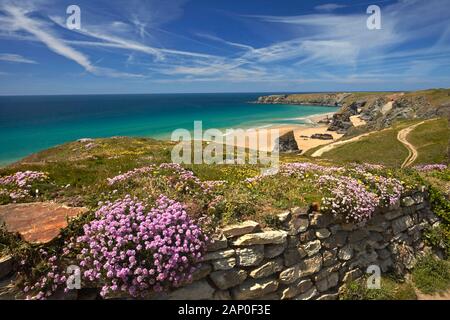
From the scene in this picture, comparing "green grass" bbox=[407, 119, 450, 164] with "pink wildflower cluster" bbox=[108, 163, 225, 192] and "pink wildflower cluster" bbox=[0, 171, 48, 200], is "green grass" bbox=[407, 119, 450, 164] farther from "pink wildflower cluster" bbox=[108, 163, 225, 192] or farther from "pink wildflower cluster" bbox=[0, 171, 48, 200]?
"pink wildflower cluster" bbox=[0, 171, 48, 200]

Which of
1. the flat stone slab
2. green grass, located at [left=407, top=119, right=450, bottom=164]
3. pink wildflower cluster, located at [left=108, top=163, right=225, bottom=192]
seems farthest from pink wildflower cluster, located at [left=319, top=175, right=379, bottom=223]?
green grass, located at [left=407, top=119, right=450, bottom=164]

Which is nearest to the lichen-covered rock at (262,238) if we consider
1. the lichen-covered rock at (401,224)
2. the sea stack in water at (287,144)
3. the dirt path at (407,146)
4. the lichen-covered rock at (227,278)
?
the lichen-covered rock at (227,278)

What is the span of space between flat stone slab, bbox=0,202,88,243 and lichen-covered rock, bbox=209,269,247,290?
3496 millimetres

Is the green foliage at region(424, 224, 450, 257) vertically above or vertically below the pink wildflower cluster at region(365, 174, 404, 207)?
below

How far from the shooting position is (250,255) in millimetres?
7199

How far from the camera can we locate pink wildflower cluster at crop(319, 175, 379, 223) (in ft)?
28.8

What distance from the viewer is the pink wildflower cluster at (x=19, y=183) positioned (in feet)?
28.3

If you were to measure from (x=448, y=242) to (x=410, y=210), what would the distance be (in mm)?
2660

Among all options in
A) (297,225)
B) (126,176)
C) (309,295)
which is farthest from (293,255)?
(126,176)

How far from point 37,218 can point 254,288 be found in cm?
542

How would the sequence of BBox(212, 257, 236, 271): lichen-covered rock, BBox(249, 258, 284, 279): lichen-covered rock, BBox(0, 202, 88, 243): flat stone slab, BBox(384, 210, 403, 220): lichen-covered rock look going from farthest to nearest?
BBox(384, 210, 403, 220): lichen-covered rock, BBox(249, 258, 284, 279): lichen-covered rock, BBox(212, 257, 236, 271): lichen-covered rock, BBox(0, 202, 88, 243): flat stone slab

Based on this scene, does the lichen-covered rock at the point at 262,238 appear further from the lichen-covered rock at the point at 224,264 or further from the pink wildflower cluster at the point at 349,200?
the pink wildflower cluster at the point at 349,200

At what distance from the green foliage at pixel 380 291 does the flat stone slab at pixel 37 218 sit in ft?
25.7
